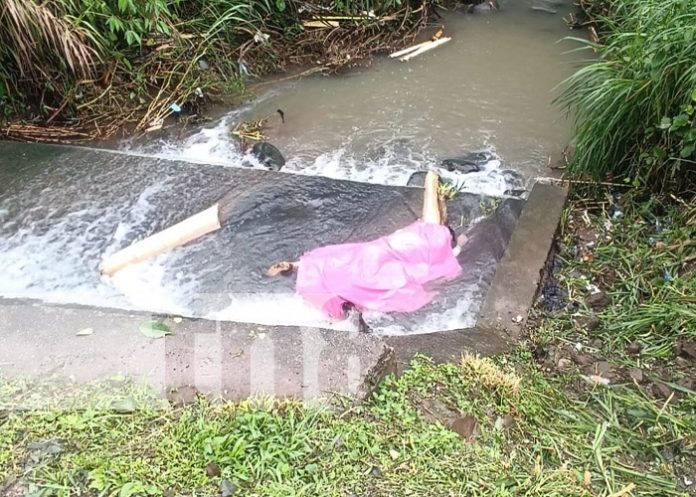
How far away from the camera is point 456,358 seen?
2939 mm

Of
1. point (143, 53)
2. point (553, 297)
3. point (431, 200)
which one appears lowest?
point (553, 297)

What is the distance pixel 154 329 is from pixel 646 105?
3.17m

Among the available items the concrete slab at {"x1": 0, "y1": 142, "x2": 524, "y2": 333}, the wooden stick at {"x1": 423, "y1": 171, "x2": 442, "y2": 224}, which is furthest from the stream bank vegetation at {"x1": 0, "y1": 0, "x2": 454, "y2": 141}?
the wooden stick at {"x1": 423, "y1": 171, "x2": 442, "y2": 224}

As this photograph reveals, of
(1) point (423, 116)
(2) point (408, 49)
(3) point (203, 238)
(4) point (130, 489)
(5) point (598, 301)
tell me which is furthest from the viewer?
(2) point (408, 49)

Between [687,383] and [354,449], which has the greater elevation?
[354,449]

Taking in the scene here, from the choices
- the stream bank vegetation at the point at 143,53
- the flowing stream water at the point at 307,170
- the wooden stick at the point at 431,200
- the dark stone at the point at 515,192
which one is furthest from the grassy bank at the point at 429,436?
the stream bank vegetation at the point at 143,53

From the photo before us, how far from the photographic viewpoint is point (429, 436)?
2359mm

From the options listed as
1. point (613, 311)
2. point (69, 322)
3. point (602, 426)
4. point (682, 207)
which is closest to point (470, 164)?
point (682, 207)

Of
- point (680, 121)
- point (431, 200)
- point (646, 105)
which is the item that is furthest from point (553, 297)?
point (646, 105)

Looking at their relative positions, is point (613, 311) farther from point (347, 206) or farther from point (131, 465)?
point (131, 465)

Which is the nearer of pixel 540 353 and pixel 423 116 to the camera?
pixel 540 353

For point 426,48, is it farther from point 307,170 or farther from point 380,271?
point 380,271

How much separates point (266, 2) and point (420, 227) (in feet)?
10.6

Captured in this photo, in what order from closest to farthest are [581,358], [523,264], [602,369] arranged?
[602,369] → [581,358] → [523,264]
